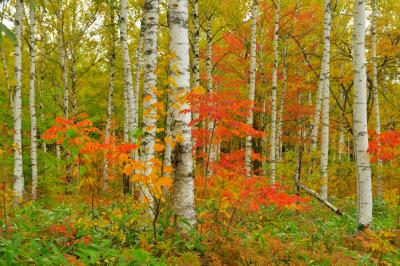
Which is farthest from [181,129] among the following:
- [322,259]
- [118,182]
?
[118,182]

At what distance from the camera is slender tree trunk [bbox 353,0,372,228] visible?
5.80 metres

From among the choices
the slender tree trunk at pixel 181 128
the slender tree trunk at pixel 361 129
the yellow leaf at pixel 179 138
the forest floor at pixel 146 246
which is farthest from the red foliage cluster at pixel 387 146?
the yellow leaf at pixel 179 138

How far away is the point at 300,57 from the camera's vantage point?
15.4 meters

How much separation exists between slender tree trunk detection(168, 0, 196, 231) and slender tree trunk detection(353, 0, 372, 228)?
318 centimetres

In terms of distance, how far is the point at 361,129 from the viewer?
5.82 meters

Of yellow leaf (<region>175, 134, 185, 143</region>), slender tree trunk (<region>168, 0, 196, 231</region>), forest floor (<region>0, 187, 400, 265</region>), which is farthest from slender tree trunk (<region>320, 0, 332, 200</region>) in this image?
yellow leaf (<region>175, 134, 185, 143</region>)

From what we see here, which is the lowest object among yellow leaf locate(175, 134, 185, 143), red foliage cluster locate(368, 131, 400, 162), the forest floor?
the forest floor

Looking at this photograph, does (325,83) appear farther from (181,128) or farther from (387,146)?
(181,128)

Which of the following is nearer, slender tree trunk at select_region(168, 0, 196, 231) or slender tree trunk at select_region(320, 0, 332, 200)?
slender tree trunk at select_region(168, 0, 196, 231)

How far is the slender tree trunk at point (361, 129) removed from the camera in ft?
19.0

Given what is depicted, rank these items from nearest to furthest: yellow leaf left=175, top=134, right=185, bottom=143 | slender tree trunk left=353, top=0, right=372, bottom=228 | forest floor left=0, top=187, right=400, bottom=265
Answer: forest floor left=0, top=187, right=400, bottom=265
yellow leaf left=175, top=134, right=185, bottom=143
slender tree trunk left=353, top=0, right=372, bottom=228

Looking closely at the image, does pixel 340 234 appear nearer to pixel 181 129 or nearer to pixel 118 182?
pixel 181 129

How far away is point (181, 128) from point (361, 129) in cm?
331

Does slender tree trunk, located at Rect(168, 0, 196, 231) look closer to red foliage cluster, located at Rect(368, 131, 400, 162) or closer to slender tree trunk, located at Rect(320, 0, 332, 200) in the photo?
red foliage cluster, located at Rect(368, 131, 400, 162)
